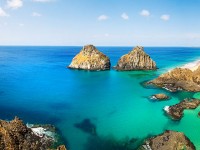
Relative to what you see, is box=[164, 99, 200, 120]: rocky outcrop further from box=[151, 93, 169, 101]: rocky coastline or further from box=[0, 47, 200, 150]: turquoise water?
box=[151, 93, 169, 101]: rocky coastline

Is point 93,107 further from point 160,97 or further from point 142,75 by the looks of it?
point 142,75

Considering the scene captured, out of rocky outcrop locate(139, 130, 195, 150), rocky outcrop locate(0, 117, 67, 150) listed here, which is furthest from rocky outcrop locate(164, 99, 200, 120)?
rocky outcrop locate(0, 117, 67, 150)

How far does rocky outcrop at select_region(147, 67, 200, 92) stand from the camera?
2939 inches

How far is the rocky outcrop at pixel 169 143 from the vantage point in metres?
37.9

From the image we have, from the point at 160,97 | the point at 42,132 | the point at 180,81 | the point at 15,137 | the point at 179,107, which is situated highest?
the point at 15,137

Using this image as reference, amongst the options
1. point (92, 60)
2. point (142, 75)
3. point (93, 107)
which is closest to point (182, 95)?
point (93, 107)

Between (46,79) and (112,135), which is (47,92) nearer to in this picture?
(46,79)

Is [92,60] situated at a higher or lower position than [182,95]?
higher

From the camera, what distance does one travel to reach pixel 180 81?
78.1 m

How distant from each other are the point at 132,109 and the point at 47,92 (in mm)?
28755

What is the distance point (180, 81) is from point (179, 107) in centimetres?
2246

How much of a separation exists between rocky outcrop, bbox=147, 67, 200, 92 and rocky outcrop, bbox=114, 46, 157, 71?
116 ft

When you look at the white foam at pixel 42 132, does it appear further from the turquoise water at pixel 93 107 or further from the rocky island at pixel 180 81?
the rocky island at pixel 180 81

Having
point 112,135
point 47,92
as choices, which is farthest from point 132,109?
point 47,92
